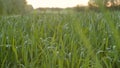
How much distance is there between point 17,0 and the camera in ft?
58.5

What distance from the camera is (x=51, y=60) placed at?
3.69 ft

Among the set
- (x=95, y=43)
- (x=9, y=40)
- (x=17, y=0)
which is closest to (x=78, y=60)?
(x=95, y=43)

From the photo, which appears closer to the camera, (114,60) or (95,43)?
(114,60)

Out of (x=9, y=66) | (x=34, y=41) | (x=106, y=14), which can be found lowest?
(x=9, y=66)

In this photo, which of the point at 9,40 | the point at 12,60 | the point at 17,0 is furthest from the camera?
the point at 17,0

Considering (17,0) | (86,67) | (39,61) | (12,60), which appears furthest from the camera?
(17,0)

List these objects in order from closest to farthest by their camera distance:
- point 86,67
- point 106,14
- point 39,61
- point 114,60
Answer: point 106,14
point 86,67
point 114,60
point 39,61

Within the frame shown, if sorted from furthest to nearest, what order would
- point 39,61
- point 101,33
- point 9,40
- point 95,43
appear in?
point 101,33 < point 9,40 < point 95,43 < point 39,61

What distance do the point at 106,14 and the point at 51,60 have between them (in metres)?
0.75

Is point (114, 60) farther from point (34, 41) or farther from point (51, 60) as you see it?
point (34, 41)

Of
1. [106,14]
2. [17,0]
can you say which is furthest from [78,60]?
[17,0]

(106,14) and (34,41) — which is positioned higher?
(106,14)

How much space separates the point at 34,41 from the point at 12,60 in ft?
0.63

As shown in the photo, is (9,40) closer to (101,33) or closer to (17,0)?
(101,33)
